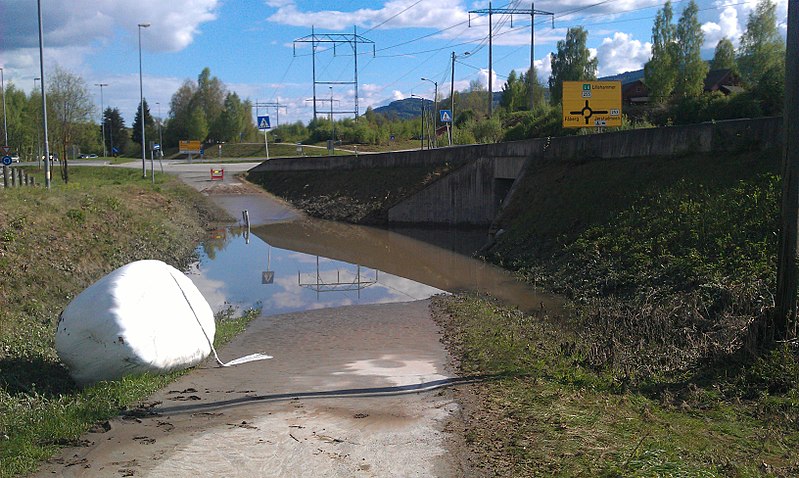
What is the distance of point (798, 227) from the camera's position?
34.2 feet

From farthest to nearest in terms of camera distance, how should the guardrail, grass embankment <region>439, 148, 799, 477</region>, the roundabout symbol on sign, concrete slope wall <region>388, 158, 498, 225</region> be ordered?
the roundabout symbol on sign, concrete slope wall <region>388, 158, 498, 225</region>, the guardrail, grass embankment <region>439, 148, 799, 477</region>

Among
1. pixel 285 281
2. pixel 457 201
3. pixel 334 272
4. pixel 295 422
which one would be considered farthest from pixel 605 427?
pixel 457 201

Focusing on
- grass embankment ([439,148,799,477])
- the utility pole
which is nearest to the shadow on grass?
grass embankment ([439,148,799,477])

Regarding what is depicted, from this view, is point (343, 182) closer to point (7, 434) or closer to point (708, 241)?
point (708, 241)

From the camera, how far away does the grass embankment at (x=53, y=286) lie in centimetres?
828

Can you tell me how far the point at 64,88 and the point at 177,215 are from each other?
19.6 m

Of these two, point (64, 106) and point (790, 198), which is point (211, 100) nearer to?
point (64, 106)

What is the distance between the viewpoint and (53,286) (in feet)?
54.7

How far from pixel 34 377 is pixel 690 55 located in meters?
72.2

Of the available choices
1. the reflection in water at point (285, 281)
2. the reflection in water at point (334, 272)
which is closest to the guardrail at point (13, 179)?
the reflection in water at point (285, 281)

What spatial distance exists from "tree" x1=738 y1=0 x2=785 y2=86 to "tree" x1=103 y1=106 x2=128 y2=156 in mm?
100837

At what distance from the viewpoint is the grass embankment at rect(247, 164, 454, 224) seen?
45469 millimetres

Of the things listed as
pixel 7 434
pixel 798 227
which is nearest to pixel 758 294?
pixel 798 227

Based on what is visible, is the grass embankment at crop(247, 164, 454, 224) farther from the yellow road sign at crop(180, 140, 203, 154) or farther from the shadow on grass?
the yellow road sign at crop(180, 140, 203, 154)
